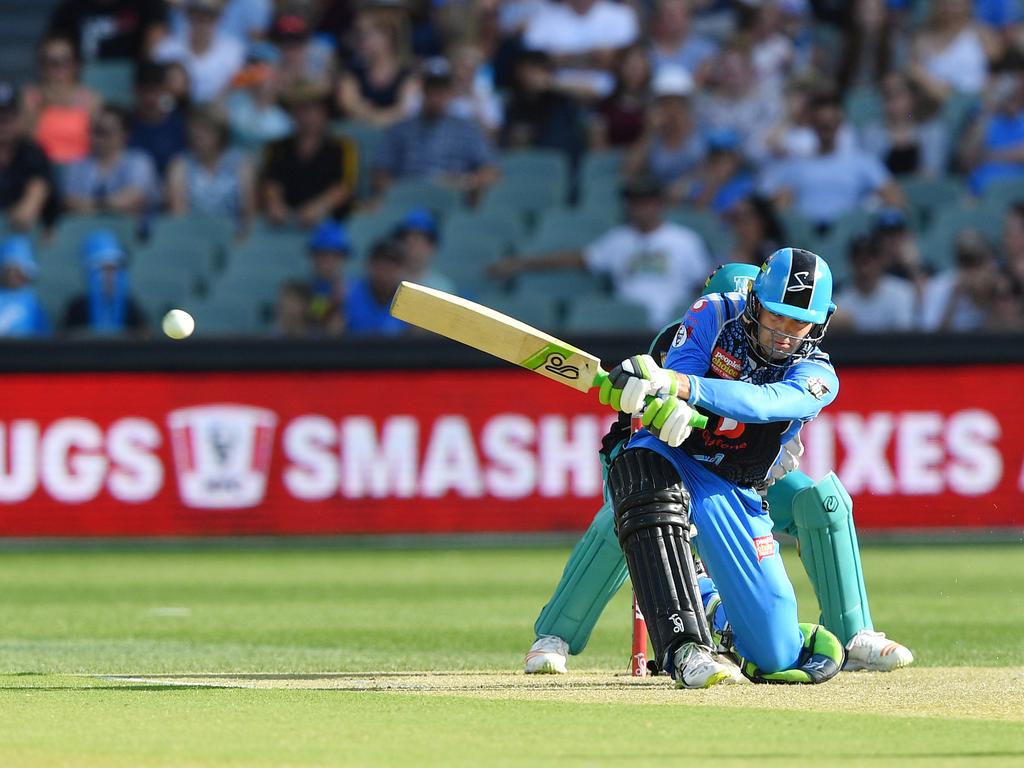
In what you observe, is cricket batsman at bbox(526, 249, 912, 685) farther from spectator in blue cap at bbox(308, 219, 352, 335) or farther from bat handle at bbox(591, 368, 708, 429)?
spectator in blue cap at bbox(308, 219, 352, 335)

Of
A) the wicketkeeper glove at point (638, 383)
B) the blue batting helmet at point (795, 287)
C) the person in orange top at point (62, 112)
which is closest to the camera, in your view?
the wicketkeeper glove at point (638, 383)

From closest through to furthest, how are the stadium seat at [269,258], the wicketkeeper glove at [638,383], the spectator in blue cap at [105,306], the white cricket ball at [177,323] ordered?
the wicketkeeper glove at [638,383] → the white cricket ball at [177,323] → the spectator in blue cap at [105,306] → the stadium seat at [269,258]

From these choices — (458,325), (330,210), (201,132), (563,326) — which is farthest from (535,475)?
(458,325)

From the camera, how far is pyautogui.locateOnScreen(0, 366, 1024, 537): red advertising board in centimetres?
1496

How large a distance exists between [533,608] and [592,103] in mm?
7591

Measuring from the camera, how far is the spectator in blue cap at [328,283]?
624 inches

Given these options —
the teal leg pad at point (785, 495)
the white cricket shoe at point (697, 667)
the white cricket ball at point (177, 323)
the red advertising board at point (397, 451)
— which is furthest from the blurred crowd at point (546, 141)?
the white cricket shoe at point (697, 667)

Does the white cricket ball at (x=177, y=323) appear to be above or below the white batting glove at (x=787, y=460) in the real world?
above

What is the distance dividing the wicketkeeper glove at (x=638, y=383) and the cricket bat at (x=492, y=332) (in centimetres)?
41

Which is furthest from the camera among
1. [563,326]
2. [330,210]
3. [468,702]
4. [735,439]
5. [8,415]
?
[330,210]

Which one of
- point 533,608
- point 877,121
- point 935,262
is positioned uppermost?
point 877,121

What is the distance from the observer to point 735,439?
7574 mm

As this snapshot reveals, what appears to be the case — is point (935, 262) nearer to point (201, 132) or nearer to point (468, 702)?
point (201, 132)

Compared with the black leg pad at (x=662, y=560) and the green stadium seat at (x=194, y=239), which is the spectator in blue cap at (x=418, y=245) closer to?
the green stadium seat at (x=194, y=239)
